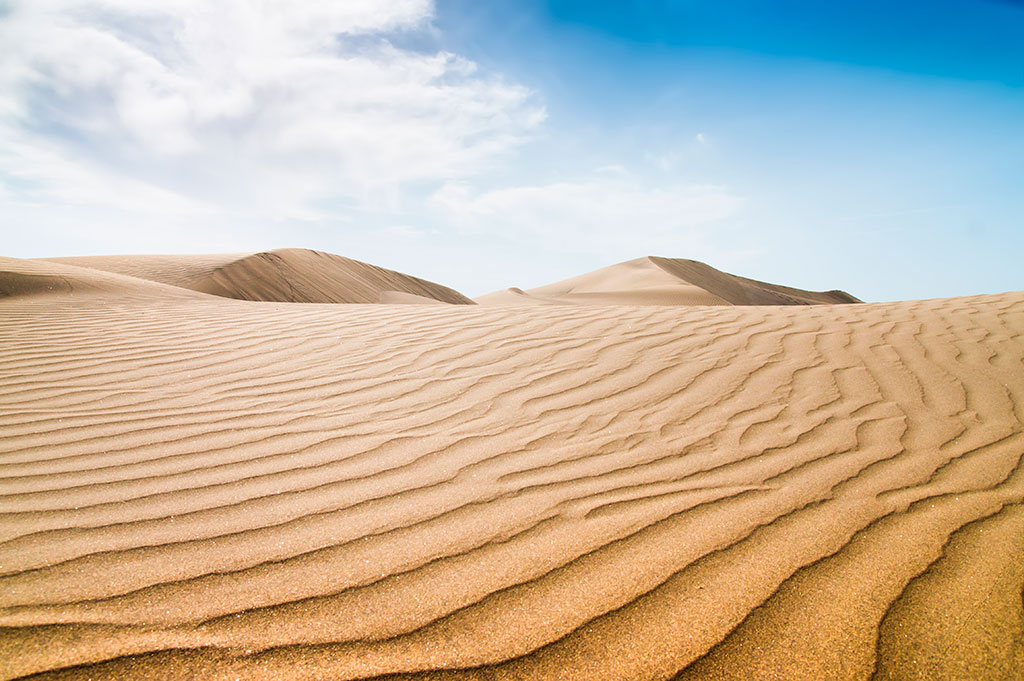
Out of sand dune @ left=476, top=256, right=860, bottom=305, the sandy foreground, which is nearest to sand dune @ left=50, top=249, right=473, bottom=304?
the sandy foreground

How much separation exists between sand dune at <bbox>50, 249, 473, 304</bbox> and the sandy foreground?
9.05 metres

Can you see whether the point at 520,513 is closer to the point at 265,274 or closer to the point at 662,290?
the point at 265,274

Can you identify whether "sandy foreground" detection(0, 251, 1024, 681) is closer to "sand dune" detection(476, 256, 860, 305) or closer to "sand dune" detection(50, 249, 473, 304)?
"sand dune" detection(50, 249, 473, 304)

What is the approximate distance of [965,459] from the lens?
7.97 ft

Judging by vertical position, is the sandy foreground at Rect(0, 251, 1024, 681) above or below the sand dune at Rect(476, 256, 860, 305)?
below

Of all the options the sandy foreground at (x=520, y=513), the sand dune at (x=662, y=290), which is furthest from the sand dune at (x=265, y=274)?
the sand dune at (x=662, y=290)

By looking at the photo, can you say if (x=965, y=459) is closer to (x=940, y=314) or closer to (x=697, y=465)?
(x=697, y=465)

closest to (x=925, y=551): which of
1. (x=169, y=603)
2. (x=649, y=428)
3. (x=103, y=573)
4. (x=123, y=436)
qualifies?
(x=649, y=428)

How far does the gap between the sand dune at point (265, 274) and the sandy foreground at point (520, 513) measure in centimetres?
A: 905

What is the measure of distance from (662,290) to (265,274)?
69.5 ft

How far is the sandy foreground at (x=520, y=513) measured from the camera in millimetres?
1351

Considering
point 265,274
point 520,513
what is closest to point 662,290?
point 265,274

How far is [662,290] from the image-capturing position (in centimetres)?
2992

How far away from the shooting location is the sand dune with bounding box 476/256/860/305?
95.9 ft
